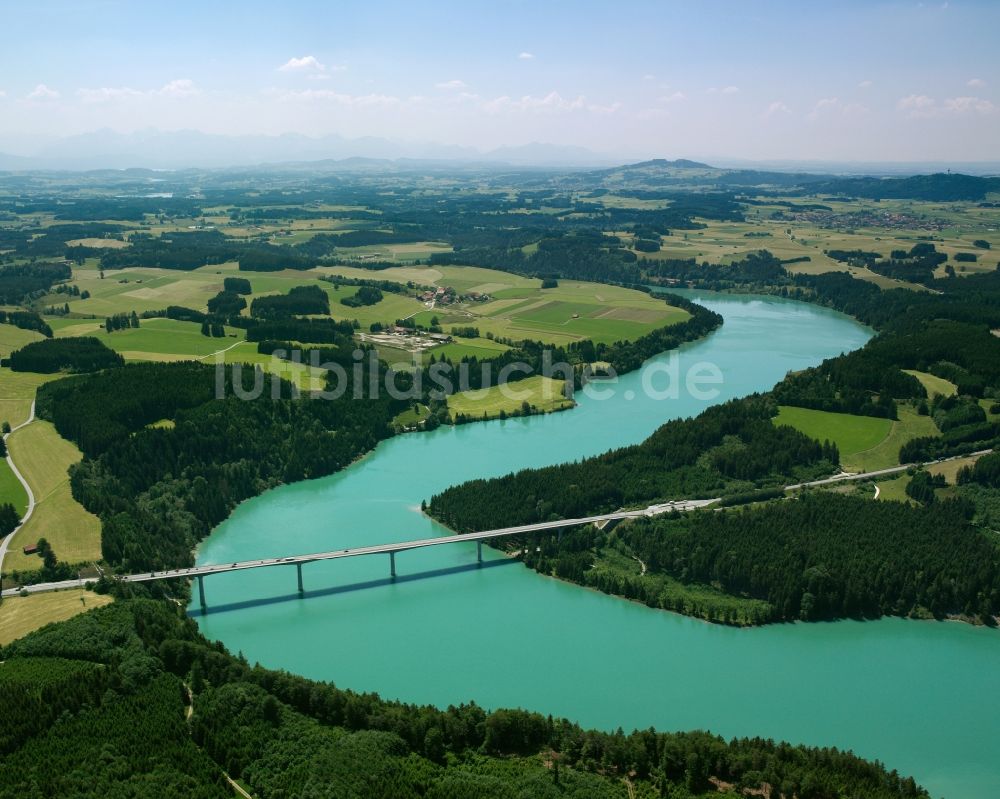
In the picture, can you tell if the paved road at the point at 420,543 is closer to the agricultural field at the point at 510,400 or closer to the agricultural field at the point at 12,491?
the agricultural field at the point at 12,491

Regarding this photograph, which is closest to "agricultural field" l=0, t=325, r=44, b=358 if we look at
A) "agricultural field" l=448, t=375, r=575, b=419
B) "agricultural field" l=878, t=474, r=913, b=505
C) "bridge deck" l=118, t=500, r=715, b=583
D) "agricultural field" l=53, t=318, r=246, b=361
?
"agricultural field" l=53, t=318, r=246, b=361

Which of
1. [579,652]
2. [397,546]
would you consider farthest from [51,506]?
[579,652]

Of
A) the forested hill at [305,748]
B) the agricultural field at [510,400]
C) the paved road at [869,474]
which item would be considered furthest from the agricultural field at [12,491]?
the paved road at [869,474]

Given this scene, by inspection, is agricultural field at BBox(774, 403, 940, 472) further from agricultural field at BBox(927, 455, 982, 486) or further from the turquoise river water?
the turquoise river water

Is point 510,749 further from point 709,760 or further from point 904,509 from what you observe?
point 904,509

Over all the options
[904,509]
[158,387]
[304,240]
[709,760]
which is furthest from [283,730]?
[304,240]

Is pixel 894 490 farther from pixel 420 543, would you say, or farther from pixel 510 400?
pixel 510 400
